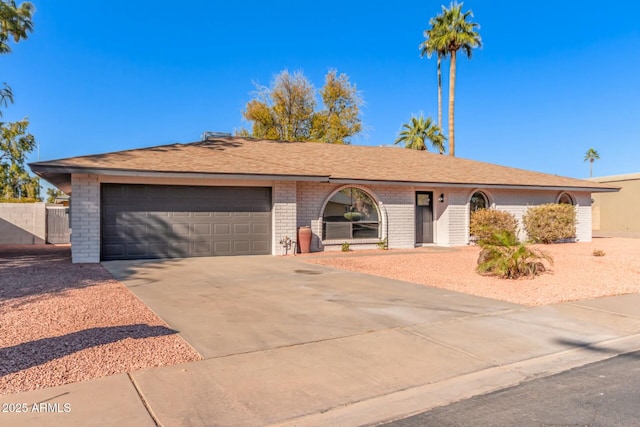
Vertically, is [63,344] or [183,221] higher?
[183,221]

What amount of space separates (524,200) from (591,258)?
24.1ft

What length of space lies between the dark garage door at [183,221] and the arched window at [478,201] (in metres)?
9.92

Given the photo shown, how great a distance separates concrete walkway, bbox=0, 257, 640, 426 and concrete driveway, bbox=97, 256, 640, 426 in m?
0.02

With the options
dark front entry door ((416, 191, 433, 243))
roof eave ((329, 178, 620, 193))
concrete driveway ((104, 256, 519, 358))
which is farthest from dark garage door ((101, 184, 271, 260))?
dark front entry door ((416, 191, 433, 243))

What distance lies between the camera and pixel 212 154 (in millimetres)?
17484

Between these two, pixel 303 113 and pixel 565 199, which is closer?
pixel 565 199

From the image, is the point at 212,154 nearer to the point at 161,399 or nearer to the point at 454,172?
the point at 454,172

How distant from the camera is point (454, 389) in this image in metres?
4.66

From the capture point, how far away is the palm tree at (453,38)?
117 feet

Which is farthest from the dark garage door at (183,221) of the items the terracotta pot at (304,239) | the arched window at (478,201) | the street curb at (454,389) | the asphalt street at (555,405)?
the asphalt street at (555,405)

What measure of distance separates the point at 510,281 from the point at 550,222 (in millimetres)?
12309

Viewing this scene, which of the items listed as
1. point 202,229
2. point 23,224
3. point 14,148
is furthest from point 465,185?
point 14,148

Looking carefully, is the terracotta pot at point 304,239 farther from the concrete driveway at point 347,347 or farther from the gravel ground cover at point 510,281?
the concrete driveway at point 347,347

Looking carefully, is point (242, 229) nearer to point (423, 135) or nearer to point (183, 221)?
point (183, 221)
